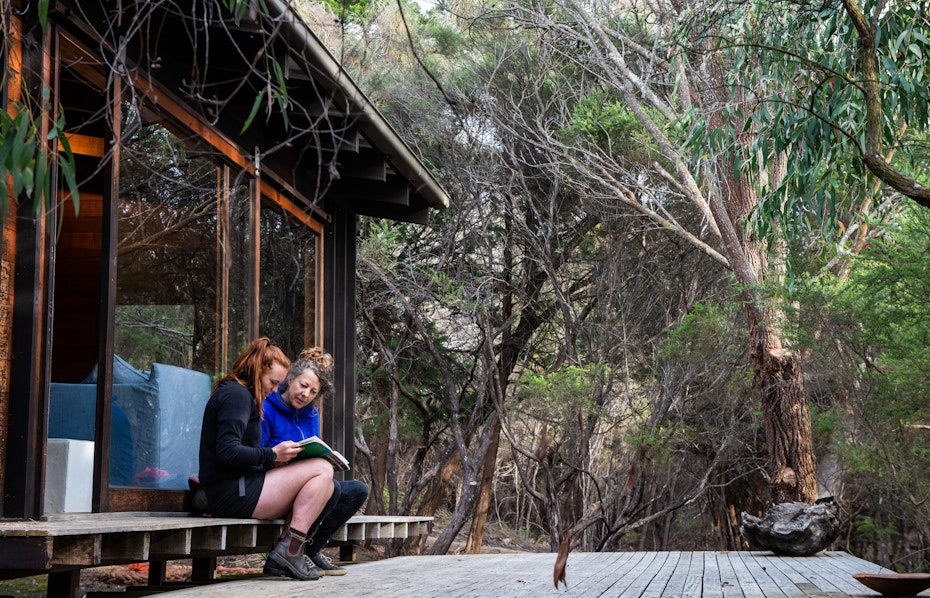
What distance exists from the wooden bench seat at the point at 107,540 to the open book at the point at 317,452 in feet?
1.25

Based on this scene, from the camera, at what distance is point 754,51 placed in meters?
6.52

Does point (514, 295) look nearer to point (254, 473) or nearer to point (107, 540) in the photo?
point (254, 473)

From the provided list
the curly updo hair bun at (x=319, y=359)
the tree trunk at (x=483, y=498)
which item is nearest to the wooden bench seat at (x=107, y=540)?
the curly updo hair bun at (x=319, y=359)

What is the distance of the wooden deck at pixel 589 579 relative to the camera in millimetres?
4031

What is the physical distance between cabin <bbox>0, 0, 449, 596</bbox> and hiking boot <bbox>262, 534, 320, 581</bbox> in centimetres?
62

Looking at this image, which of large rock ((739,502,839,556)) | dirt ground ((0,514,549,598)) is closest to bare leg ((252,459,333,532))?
dirt ground ((0,514,549,598))

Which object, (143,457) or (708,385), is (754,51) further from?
(708,385)

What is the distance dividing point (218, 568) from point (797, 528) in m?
6.18

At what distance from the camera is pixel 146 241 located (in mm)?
4820

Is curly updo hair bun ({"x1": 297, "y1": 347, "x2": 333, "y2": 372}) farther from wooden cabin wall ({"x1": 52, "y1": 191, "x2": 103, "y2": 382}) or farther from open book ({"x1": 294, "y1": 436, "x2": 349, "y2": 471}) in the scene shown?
wooden cabin wall ({"x1": 52, "y1": 191, "x2": 103, "y2": 382})

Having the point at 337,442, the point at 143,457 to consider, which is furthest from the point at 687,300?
the point at 143,457

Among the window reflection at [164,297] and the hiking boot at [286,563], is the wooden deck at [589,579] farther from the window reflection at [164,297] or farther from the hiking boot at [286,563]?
the window reflection at [164,297]

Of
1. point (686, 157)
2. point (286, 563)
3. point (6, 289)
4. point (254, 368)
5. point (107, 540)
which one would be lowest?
point (286, 563)

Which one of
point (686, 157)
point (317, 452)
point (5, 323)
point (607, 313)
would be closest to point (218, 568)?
point (607, 313)
